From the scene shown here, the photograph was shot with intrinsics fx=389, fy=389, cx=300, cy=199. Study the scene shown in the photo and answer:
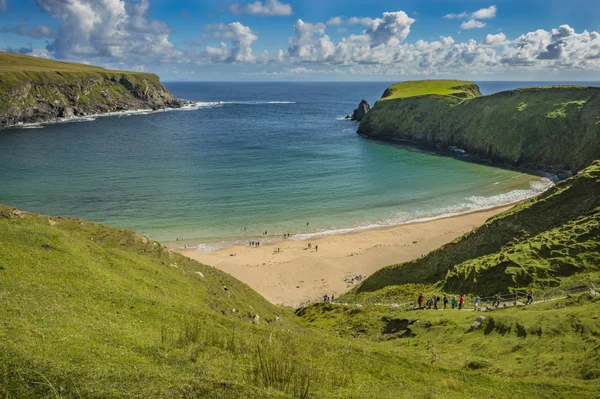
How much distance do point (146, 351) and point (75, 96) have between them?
555 ft

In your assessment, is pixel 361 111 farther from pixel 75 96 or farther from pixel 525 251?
pixel 525 251

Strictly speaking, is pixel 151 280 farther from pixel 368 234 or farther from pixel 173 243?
pixel 368 234

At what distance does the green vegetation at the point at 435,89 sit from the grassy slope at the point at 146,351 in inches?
4550

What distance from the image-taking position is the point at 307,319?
2662 centimetres

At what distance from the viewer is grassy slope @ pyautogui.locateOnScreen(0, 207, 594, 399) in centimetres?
954

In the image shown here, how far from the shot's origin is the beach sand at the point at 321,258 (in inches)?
1537

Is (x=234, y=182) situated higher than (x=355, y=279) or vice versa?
(x=234, y=182)

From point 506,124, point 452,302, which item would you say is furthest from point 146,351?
point 506,124

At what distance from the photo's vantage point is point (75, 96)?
15188 cm

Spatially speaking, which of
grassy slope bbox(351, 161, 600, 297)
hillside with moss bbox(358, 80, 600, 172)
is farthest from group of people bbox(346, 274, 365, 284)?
hillside with moss bbox(358, 80, 600, 172)

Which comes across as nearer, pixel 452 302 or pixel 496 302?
pixel 496 302

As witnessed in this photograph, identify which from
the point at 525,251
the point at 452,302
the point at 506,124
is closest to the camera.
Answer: the point at 452,302

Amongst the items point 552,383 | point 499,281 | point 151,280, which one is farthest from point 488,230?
point 151,280

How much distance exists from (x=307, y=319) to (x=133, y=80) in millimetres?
183846
